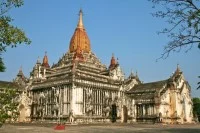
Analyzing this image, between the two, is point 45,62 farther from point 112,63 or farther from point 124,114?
point 124,114

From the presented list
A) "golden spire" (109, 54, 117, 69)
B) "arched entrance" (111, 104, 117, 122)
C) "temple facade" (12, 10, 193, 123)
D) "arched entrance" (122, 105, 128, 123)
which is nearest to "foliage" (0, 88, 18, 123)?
"temple facade" (12, 10, 193, 123)

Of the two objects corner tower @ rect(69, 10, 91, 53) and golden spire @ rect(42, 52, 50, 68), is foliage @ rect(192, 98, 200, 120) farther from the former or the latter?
golden spire @ rect(42, 52, 50, 68)

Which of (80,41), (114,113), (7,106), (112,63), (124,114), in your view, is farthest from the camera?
(112,63)

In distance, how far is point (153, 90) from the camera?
6700cm

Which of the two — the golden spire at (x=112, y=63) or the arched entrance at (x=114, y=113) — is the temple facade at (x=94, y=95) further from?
the golden spire at (x=112, y=63)

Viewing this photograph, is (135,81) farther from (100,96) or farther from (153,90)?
(100,96)

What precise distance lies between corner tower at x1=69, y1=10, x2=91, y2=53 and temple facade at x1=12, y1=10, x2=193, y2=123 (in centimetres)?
133

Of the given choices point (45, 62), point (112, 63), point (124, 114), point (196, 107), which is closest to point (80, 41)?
point (112, 63)

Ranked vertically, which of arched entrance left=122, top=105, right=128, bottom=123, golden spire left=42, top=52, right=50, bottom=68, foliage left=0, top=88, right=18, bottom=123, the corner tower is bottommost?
arched entrance left=122, top=105, right=128, bottom=123

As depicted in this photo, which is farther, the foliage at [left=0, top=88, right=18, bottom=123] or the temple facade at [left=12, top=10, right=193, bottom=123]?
the temple facade at [left=12, top=10, right=193, bottom=123]

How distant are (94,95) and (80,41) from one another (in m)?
24.1

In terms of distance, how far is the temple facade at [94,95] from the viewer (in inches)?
2314

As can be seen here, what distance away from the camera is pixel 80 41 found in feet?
266

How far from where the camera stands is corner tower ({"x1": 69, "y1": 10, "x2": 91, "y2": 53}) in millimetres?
80312
